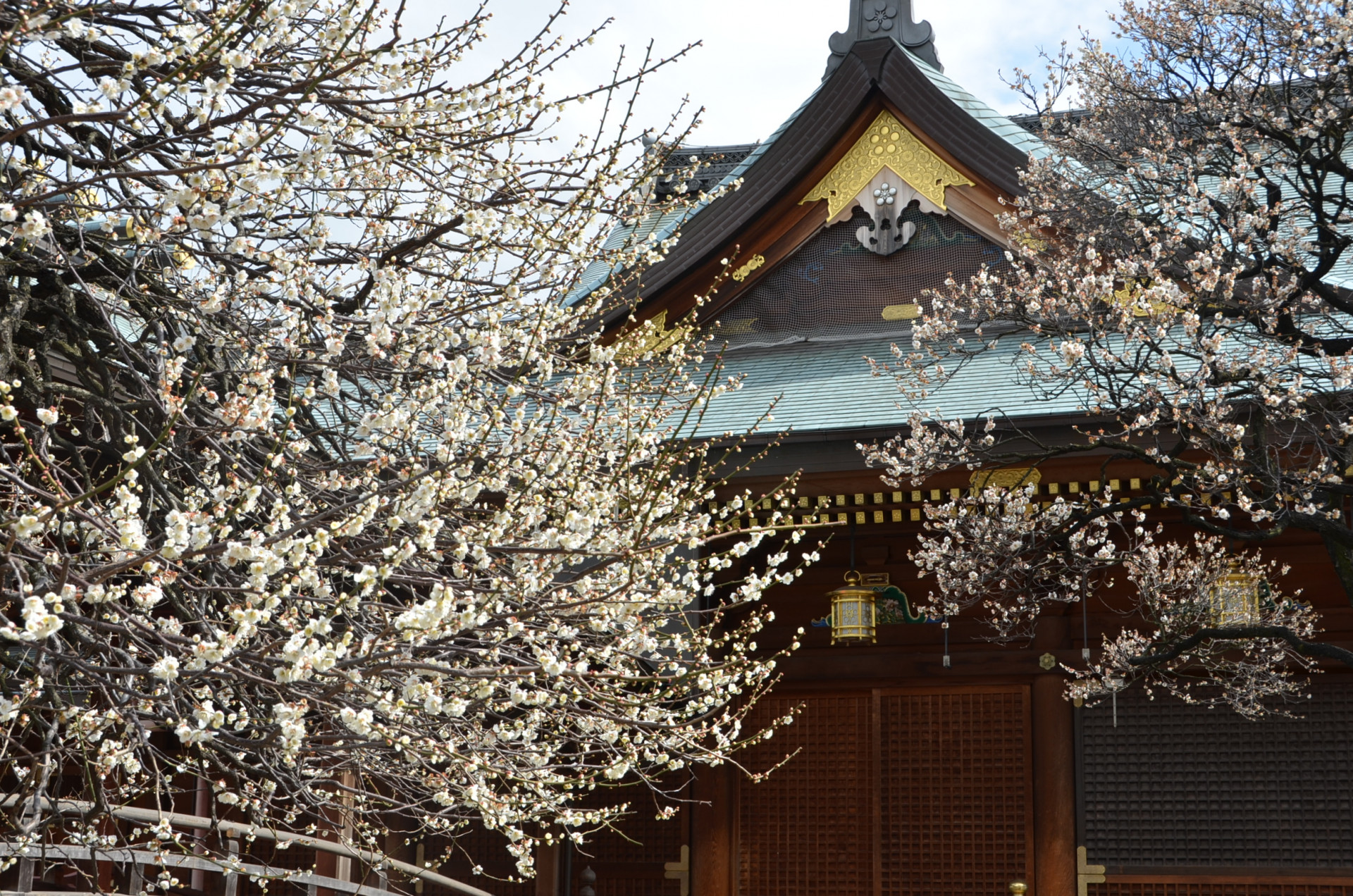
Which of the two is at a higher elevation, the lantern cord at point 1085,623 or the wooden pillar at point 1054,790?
the lantern cord at point 1085,623

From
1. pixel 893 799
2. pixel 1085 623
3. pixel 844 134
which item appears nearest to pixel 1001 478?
pixel 1085 623

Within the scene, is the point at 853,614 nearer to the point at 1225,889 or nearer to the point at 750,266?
the point at 750,266

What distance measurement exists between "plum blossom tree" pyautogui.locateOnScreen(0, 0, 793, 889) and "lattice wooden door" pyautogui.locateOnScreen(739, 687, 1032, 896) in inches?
105

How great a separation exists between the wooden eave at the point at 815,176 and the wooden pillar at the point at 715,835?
3.34m

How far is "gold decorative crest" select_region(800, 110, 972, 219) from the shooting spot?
9.73 metres

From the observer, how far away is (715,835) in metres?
9.01

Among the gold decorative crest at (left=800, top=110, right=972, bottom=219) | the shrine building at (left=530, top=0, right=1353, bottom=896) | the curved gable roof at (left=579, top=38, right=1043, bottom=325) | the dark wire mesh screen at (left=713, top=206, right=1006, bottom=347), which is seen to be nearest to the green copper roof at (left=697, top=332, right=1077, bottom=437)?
the shrine building at (left=530, top=0, right=1353, bottom=896)

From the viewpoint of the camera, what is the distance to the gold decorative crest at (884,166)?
31.9 feet

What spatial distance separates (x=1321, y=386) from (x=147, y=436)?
18.8ft

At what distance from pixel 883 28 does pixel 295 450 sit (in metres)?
7.61

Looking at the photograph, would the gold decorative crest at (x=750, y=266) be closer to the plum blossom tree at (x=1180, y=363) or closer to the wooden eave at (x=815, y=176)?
the wooden eave at (x=815, y=176)

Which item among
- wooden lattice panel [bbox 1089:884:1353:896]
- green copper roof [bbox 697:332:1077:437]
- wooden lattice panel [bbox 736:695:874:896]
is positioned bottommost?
wooden lattice panel [bbox 1089:884:1353:896]

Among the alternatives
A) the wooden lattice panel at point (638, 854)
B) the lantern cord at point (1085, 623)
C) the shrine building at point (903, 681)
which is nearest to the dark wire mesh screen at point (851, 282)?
the shrine building at point (903, 681)

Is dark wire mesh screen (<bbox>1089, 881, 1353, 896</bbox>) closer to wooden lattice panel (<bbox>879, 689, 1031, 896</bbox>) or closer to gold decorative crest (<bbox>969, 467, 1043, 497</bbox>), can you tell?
wooden lattice panel (<bbox>879, 689, 1031, 896</bbox>)
